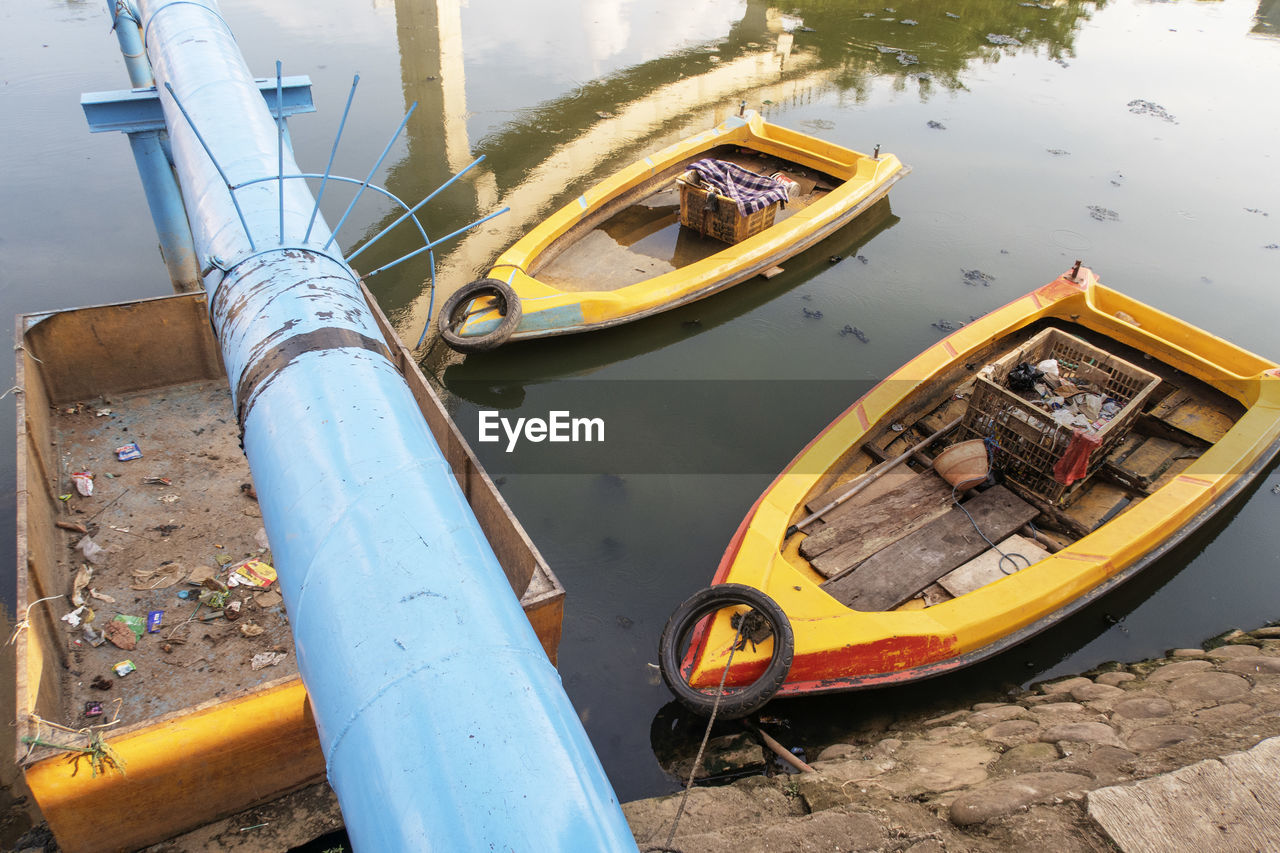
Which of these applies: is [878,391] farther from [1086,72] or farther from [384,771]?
[1086,72]

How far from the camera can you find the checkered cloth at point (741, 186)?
29.0 ft

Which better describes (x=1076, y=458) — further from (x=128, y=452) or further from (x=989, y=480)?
(x=128, y=452)

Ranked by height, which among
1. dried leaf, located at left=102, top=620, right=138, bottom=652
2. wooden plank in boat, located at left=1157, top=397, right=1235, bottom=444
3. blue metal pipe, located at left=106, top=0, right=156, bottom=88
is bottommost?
dried leaf, located at left=102, top=620, right=138, bottom=652

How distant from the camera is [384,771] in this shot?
74.8 inches

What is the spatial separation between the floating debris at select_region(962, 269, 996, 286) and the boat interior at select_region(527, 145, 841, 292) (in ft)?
7.17

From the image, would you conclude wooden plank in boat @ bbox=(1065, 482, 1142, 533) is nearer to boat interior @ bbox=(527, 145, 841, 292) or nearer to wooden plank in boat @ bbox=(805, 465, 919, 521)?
wooden plank in boat @ bbox=(805, 465, 919, 521)

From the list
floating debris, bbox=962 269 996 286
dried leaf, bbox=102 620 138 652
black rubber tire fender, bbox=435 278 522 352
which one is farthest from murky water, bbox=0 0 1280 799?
dried leaf, bbox=102 620 138 652

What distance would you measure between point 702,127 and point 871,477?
28.9ft

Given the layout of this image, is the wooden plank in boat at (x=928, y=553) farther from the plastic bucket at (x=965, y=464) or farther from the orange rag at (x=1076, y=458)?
the orange rag at (x=1076, y=458)

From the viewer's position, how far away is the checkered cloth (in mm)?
8852

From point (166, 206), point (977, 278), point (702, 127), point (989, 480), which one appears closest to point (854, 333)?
point (977, 278)

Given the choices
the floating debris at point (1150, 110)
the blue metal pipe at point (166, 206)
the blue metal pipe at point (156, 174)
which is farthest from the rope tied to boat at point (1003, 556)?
the floating debris at point (1150, 110)

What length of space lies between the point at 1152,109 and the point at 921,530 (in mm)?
12995

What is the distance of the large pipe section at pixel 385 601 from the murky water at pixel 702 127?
3.02 metres
